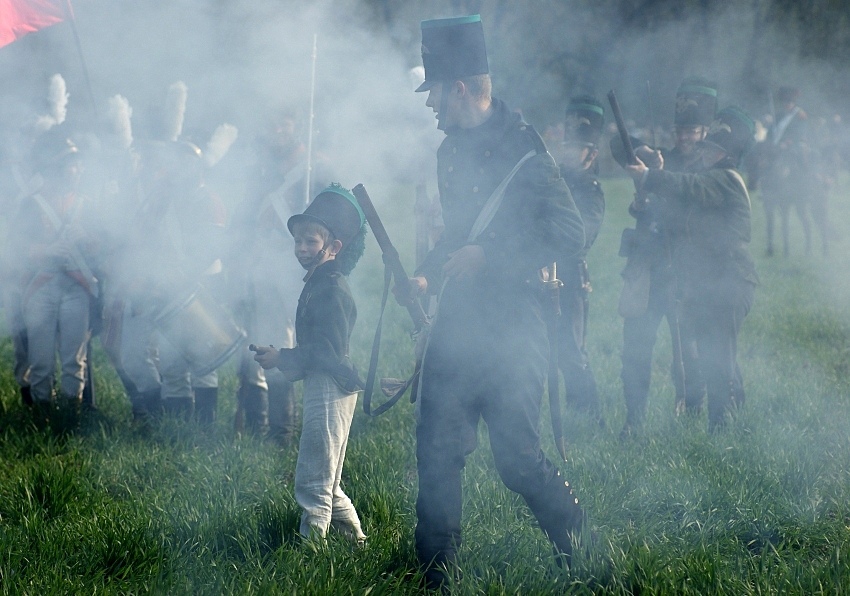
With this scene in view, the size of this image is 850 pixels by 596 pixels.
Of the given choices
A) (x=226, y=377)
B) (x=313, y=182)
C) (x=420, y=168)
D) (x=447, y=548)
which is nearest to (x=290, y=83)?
(x=313, y=182)

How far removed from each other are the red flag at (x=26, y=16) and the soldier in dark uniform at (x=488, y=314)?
2274 millimetres

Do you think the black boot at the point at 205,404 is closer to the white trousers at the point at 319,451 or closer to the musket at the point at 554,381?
the white trousers at the point at 319,451

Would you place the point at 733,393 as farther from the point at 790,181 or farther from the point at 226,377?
the point at 790,181

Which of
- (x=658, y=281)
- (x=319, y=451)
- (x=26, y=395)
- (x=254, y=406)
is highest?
(x=319, y=451)

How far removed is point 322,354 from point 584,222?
9.57 ft

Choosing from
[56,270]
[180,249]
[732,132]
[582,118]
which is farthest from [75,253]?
[732,132]

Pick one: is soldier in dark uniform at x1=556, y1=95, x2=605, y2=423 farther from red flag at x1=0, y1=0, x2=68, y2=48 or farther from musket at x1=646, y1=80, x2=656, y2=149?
red flag at x1=0, y1=0, x2=68, y2=48

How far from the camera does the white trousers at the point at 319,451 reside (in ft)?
12.5

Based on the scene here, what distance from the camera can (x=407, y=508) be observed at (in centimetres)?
432

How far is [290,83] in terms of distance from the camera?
5.72 meters

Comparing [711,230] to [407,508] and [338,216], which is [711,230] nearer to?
[407,508]

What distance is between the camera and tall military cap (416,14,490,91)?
354cm

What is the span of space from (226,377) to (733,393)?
3.74 meters

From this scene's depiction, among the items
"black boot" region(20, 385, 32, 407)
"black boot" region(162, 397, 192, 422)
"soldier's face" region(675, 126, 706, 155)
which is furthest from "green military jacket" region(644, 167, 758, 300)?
"black boot" region(20, 385, 32, 407)
